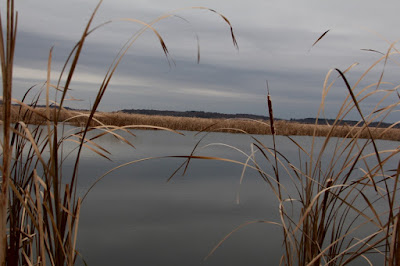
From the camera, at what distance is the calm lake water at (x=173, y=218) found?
3.00 meters

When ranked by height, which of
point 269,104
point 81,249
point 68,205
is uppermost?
point 269,104

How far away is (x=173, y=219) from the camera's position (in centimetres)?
389

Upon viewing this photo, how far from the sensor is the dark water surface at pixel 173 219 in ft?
9.86

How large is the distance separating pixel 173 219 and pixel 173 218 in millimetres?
30

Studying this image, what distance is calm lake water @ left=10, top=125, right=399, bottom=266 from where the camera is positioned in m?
3.00

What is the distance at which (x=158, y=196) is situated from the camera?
15.6 feet

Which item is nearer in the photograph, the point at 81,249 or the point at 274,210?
the point at 81,249

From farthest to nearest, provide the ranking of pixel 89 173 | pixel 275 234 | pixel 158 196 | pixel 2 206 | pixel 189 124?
pixel 189 124, pixel 89 173, pixel 158 196, pixel 275 234, pixel 2 206

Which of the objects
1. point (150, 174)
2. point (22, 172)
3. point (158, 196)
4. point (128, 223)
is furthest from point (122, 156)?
point (22, 172)

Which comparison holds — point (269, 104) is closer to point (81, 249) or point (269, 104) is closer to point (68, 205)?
point (68, 205)

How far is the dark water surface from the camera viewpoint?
3006 millimetres

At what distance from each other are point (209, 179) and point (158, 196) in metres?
1.43

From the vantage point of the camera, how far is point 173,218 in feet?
12.9

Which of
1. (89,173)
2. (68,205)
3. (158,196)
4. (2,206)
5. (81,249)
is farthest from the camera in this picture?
(89,173)
